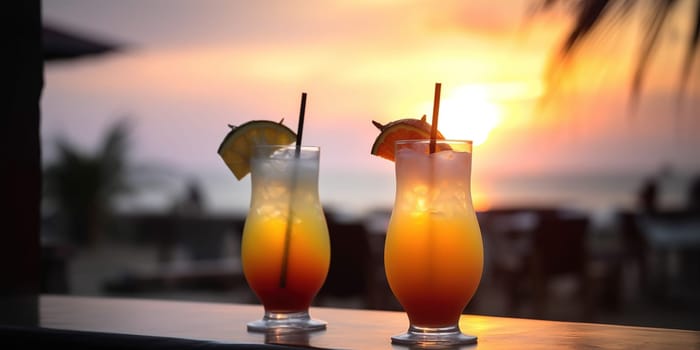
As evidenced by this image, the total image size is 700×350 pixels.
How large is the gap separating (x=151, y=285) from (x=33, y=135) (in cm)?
704

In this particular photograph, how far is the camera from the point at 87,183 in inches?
605

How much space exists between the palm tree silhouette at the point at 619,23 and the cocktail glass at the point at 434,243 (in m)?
0.48

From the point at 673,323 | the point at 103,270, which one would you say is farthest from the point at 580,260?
the point at 103,270

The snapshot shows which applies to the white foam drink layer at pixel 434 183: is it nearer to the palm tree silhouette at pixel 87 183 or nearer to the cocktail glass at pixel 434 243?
the cocktail glass at pixel 434 243

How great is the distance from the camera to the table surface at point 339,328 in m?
1.21


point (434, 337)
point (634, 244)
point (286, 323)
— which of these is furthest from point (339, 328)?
point (634, 244)

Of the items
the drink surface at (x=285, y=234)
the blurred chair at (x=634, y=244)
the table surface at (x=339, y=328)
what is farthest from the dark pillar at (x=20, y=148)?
the blurred chair at (x=634, y=244)

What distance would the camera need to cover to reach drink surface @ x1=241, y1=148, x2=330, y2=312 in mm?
1375

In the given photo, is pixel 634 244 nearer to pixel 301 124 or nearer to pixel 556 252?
pixel 556 252

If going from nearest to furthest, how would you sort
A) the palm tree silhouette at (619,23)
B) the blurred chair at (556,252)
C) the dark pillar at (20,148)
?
1. the palm tree silhouette at (619,23)
2. the dark pillar at (20,148)
3. the blurred chair at (556,252)

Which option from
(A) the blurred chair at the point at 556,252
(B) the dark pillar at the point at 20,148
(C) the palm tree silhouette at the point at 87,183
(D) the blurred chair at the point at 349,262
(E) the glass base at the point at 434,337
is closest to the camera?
(E) the glass base at the point at 434,337

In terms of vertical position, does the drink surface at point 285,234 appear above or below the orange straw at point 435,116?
below

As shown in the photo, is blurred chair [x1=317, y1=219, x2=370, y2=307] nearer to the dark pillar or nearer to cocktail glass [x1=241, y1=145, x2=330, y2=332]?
the dark pillar

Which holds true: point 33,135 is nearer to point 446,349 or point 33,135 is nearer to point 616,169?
point 446,349
